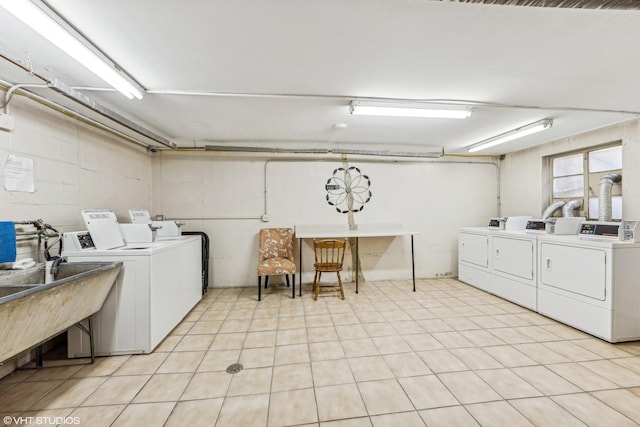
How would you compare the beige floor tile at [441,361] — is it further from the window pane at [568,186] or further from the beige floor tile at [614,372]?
the window pane at [568,186]

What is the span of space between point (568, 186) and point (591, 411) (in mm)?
3451

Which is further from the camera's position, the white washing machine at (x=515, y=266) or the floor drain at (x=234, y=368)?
the white washing machine at (x=515, y=266)

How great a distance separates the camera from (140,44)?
1.63 metres

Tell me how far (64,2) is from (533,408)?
355cm

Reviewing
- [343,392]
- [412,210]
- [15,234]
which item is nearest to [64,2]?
[15,234]

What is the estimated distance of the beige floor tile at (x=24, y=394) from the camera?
1689mm

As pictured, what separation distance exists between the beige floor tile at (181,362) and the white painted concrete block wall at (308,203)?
199cm

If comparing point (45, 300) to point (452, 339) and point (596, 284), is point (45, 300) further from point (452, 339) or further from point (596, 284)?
point (596, 284)

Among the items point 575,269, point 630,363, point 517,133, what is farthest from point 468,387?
point 517,133

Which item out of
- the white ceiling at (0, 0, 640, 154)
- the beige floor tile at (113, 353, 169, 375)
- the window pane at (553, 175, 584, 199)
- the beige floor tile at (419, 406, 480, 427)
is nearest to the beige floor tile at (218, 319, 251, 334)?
the beige floor tile at (113, 353, 169, 375)

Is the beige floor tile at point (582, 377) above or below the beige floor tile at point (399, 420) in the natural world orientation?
below

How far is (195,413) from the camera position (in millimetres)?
1617

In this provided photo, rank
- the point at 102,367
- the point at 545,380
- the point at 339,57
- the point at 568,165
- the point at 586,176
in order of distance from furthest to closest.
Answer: the point at 568,165, the point at 586,176, the point at 102,367, the point at 545,380, the point at 339,57

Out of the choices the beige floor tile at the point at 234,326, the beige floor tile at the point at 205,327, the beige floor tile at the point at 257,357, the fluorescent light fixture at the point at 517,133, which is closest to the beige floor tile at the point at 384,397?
the beige floor tile at the point at 257,357
